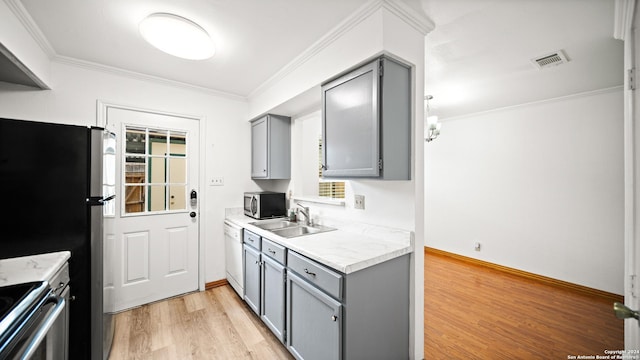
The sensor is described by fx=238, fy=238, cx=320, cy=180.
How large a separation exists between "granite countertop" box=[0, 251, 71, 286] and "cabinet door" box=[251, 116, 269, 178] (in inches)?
70.9

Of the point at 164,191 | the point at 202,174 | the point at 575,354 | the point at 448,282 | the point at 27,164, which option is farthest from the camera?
the point at 448,282

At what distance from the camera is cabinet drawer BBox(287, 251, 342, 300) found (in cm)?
133

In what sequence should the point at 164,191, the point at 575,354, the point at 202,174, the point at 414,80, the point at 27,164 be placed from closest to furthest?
the point at 27,164 < the point at 414,80 < the point at 575,354 < the point at 164,191 < the point at 202,174

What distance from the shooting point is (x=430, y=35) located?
1.84 metres

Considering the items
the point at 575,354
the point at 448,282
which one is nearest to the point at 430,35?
the point at 575,354

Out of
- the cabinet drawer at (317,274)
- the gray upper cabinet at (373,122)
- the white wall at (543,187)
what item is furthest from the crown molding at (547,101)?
the cabinet drawer at (317,274)

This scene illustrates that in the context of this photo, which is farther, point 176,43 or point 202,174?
point 202,174

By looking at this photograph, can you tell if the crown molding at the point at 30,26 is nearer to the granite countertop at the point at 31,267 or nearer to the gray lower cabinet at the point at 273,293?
the granite countertop at the point at 31,267

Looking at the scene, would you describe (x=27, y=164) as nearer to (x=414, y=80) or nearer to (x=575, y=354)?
(x=414, y=80)

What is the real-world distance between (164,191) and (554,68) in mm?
4216

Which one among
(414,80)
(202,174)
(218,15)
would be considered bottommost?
(202,174)

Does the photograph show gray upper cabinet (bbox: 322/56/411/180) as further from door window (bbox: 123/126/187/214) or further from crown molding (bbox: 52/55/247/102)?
door window (bbox: 123/126/187/214)

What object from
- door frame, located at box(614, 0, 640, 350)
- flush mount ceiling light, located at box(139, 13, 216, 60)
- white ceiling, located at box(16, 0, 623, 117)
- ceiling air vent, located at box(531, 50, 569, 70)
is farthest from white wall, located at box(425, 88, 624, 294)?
flush mount ceiling light, located at box(139, 13, 216, 60)

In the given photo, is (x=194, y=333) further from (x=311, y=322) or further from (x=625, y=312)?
(x=625, y=312)
